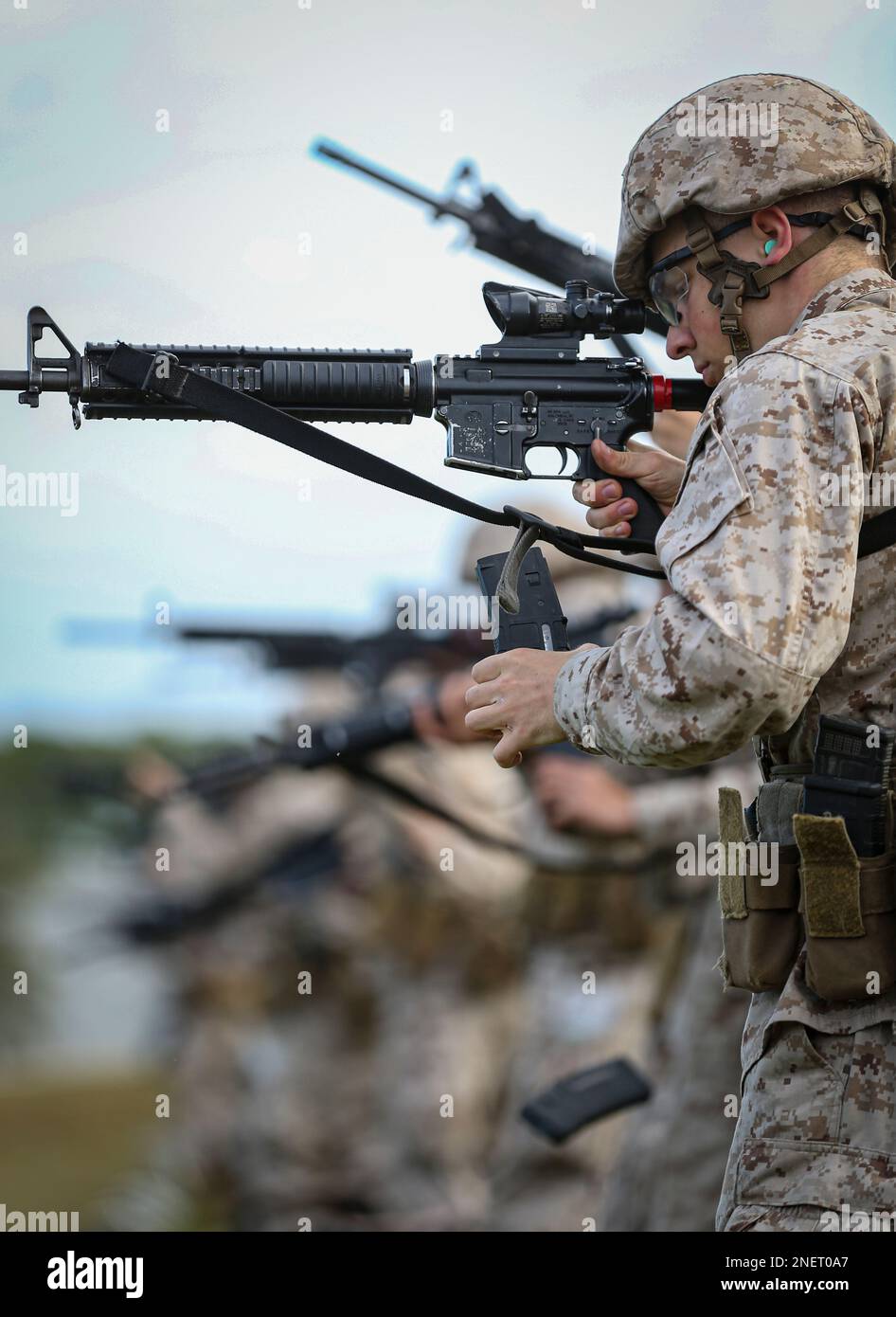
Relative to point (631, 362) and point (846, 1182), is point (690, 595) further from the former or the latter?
point (631, 362)

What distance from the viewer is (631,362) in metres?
3.94

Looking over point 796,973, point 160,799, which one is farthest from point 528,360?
point 160,799

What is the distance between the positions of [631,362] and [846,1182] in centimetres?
202

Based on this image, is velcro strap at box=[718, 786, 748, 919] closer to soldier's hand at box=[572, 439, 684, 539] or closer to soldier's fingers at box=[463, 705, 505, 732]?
soldier's fingers at box=[463, 705, 505, 732]

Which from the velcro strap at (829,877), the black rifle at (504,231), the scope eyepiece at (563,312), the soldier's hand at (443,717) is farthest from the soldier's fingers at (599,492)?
the soldier's hand at (443,717)

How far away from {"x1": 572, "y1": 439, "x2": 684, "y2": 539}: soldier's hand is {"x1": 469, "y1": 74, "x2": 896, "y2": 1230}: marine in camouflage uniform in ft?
1.66

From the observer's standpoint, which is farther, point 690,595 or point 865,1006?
point 865,1006

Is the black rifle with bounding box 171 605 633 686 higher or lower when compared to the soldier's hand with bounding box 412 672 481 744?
higher

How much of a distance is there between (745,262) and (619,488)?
0.75m

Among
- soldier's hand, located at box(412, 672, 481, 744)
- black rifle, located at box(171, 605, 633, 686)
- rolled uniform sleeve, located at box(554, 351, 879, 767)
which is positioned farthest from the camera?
black rifle, located at box(171, 605, 633, 686)

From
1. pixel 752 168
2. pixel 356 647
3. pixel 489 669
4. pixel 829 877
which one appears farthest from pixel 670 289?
pixel 356 647

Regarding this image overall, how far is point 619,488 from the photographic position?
3850mm

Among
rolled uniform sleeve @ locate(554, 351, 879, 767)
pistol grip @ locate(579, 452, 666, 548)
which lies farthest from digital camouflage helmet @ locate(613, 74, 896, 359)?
pistol grip @ locate(579, 452, 666, 548)

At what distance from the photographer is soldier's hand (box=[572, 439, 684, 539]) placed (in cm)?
381
